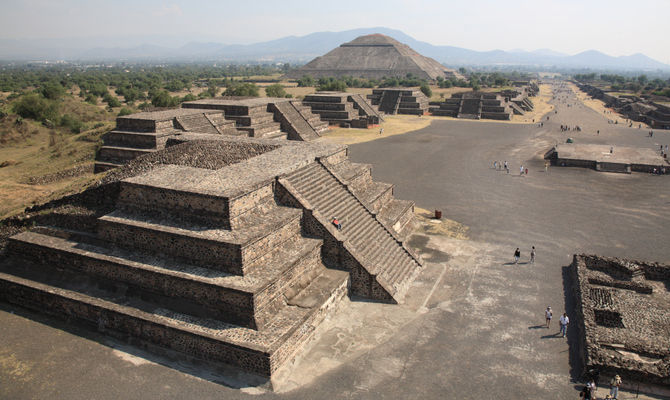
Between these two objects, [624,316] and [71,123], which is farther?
[71,123]

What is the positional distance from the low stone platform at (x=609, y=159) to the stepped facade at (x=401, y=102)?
31.5 m

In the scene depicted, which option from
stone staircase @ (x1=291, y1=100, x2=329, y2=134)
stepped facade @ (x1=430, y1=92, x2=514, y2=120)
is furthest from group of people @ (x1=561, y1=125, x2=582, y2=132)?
stone staircase @ (x1=291, y1=100, x2=329, y2=134)

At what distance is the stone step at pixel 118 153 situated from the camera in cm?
2784

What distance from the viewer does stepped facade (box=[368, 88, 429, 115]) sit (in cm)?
6962

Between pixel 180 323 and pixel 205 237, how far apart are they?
8.26 feet

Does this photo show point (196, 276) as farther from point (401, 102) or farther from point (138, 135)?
point (401, 102)

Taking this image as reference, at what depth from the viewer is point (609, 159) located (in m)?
35.5

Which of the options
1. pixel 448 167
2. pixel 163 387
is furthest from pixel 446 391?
pixel 448 167

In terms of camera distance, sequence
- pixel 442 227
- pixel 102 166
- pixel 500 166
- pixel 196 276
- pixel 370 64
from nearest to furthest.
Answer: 1. pixel 196 276
2. pixel 442 227
3. pixel 102 166
4. pixel 500 166
5. pixel 370 64

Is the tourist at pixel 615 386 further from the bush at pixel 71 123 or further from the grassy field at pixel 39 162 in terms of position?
the bush at pixel 71 123

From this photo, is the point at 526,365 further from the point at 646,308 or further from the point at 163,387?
the point at 163,387

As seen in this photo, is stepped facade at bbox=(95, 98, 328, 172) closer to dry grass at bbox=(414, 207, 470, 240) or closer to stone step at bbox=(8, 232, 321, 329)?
stone step at bbox=(8, 232, 321, 329)

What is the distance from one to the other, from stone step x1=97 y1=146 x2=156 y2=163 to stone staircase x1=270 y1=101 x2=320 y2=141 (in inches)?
636

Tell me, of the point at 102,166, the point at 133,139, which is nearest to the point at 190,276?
the point at 133,139
